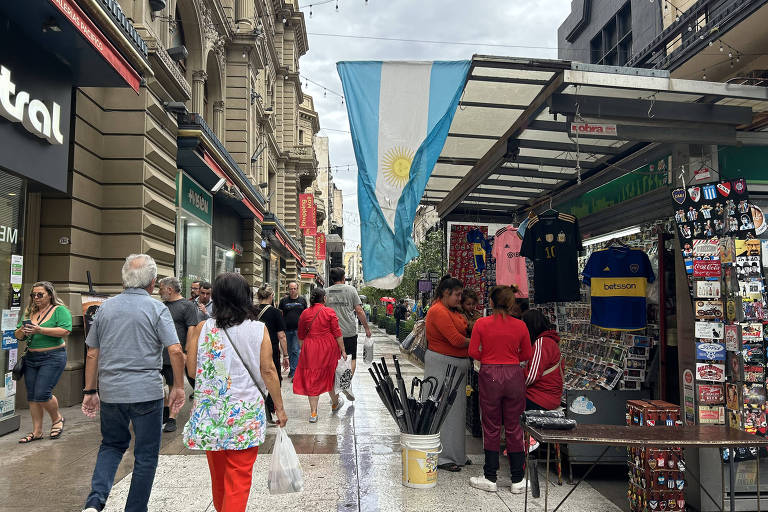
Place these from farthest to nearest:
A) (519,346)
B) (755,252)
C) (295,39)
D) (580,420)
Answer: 1. (295,39)
2. (580,420)
3. (519,346)
4. (755,252)

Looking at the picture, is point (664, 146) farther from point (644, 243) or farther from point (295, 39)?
point (295, 39)

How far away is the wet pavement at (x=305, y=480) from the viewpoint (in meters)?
4.71

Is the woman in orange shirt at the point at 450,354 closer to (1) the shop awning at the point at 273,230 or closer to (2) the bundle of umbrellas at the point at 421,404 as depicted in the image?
(2) the bundle of umbrellas at the point at 421,404

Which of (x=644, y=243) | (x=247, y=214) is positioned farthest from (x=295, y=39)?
(x=644, y=243)

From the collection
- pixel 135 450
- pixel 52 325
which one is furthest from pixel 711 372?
pixel 52 325

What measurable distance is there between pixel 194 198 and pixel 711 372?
40.3 ft

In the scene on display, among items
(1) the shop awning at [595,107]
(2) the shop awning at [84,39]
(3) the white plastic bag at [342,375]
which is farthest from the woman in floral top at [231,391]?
(2) the shop awning at [84,39]

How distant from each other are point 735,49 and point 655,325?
26.2 feet

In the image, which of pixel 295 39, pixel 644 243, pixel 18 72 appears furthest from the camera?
pixel 295 39

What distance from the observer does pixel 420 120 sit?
5.04 meters

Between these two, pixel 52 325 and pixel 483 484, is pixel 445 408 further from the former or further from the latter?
Result: pixel 52 325

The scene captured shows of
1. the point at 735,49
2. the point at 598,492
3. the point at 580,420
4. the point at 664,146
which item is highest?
the point at 735,49

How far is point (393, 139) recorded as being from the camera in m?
5.03

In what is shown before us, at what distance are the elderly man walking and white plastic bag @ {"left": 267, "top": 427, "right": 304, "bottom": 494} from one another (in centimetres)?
84
